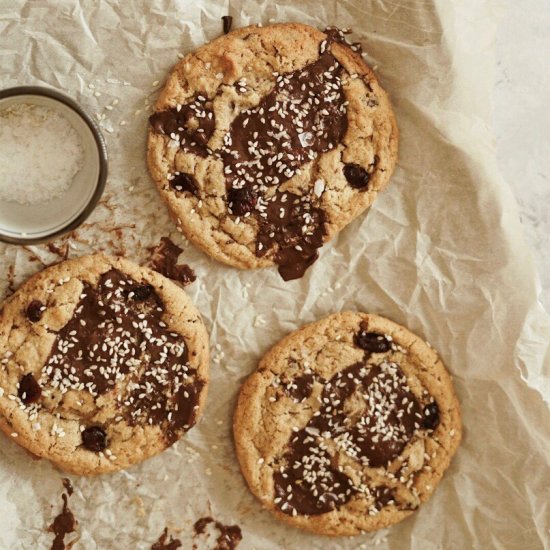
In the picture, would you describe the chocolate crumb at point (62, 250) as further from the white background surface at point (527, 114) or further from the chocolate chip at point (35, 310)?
the white background surface at point (527, 114)

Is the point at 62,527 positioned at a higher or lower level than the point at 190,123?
lower

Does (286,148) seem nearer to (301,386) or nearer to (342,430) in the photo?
(301,386)

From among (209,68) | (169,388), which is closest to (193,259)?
(169,388)

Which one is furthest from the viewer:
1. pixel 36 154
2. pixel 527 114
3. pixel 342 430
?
pixel 527 114

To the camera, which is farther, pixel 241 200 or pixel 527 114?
pixel 527 114

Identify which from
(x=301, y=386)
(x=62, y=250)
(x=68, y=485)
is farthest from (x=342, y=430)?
(x=62, y=250)

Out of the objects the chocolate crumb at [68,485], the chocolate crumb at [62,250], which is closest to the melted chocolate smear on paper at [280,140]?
the chocolate crumb at [62,250]
